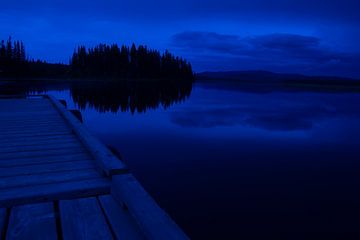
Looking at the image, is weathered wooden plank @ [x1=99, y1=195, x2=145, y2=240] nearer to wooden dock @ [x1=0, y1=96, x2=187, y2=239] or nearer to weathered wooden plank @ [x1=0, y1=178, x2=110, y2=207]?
wooden dock @ [x1=0, y1=96, x2=187, y2=239]

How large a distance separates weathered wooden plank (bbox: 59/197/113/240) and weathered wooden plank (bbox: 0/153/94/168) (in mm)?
1543

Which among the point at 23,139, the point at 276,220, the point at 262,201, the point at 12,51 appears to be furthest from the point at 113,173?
the point at 12,51

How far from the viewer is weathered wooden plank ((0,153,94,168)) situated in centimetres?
440

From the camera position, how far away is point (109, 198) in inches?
125

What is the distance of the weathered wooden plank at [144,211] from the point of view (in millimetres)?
2211

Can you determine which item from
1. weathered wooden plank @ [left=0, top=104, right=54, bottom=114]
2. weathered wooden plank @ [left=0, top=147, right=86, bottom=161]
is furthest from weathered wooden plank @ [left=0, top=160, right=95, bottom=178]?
weathered wooden plank @ [left=0, top=104, right=54, bottom=114]

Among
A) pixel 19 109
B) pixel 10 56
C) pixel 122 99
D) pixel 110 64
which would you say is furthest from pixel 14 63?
pixel 19 109

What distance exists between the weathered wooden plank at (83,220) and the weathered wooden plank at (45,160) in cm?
154

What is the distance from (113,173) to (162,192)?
3943 mm

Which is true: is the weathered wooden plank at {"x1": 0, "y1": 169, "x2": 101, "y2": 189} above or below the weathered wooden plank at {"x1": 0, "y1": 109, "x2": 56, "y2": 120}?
below

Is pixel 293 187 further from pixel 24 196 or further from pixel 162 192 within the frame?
pixel 24 196

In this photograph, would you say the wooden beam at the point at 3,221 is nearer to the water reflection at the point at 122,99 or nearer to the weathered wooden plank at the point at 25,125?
the weathered wooden plank at the point at 25,125

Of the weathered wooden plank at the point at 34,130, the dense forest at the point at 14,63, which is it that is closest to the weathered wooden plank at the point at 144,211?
the weathered wooden plank at the point at 34,130

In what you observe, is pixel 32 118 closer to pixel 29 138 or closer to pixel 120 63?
pixel 29 138
